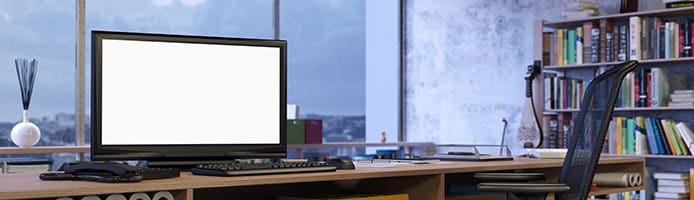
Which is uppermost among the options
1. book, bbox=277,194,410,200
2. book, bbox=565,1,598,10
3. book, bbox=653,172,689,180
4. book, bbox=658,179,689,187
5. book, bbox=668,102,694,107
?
book, bbox=565,1,598,10

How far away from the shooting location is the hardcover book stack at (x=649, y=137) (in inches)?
214

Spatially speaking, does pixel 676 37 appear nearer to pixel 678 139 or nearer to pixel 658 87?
pixel 658 87

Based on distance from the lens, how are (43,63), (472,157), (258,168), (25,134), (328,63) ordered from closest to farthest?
1. (258,168)
2. (472,157)
3. (25,134)
4. (43,63)
5. (328,63)

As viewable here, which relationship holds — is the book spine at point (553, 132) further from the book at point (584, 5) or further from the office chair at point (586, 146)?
the office chair at point (586, 146)

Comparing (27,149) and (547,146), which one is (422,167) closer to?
(27,149)

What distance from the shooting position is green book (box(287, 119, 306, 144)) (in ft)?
20.3

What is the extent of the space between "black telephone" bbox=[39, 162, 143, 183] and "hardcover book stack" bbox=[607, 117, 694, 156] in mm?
4018

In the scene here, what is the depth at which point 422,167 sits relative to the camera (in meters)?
2.83

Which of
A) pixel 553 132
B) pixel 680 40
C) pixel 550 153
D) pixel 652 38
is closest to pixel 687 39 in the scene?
pixel 680 40

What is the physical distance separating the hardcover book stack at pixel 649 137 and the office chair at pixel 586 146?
2.86 metres

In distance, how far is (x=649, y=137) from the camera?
18.2ft

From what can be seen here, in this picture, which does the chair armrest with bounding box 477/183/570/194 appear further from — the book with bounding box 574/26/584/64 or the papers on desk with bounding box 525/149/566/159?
the book with bounding box 574/26/584/64

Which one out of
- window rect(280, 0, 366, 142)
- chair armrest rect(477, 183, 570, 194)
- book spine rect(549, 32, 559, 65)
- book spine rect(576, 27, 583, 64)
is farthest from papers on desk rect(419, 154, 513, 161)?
window rect(280, 0, 366, 142)

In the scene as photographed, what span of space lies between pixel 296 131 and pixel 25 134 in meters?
1.79
